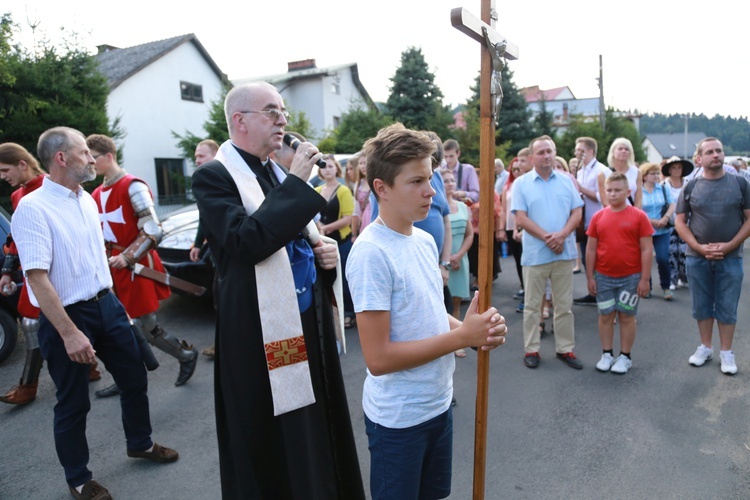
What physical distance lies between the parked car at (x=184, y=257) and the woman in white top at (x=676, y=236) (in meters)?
6.27

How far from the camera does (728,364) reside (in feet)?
14.4

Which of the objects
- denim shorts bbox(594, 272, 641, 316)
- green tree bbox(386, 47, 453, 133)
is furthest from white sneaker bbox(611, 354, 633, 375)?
green tree bbox(386, 47, 453, 133)

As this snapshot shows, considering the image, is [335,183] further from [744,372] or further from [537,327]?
[744,372]

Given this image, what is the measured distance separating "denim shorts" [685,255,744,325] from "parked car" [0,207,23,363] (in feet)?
20.8

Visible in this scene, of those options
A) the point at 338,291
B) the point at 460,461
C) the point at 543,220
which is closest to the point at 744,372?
the point at 543,220

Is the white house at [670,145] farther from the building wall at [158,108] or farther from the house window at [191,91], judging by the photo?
the building wall at [158,108]

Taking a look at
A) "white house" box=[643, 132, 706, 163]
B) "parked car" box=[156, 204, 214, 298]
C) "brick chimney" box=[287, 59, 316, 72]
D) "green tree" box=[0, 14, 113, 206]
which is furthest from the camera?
"white house" box=[643, 132, 706, 163]

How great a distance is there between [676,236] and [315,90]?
77.9 ft

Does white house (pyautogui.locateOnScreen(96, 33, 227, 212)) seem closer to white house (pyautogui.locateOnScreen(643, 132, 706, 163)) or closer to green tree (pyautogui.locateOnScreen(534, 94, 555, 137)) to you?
green tree (pyautogui.locateOnScreen(534, 94, 555, 137))

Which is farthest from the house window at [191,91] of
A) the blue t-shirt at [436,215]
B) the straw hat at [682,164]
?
the blue t-shirt at [436,215]

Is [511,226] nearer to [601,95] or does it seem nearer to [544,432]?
[544,432]

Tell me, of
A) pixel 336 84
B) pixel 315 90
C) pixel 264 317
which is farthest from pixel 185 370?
pixel 336 84

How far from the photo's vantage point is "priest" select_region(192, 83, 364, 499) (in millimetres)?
2064

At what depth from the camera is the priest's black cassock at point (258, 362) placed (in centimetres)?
204
